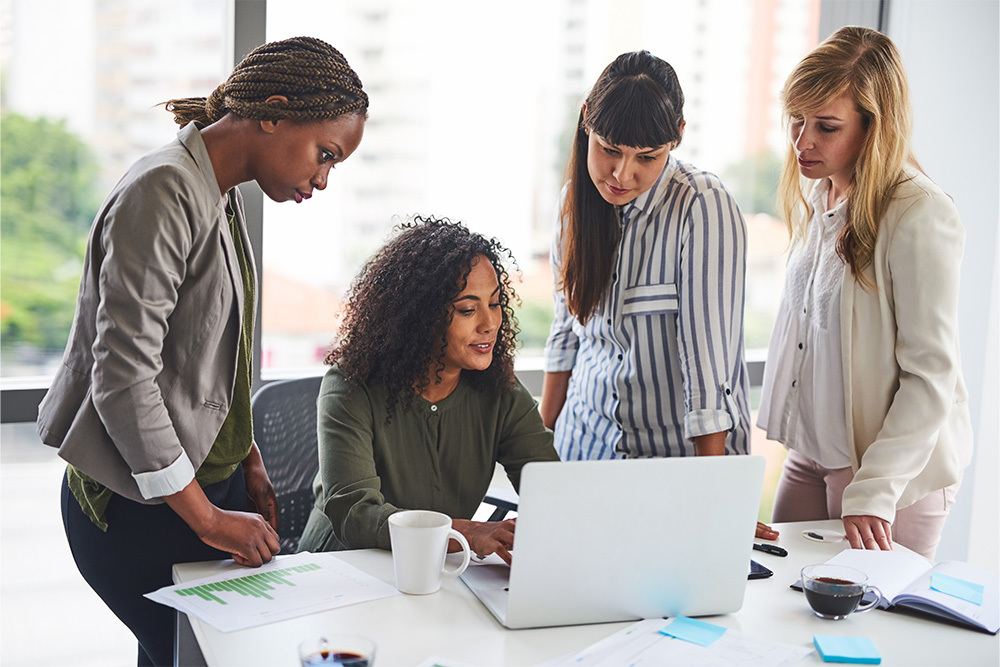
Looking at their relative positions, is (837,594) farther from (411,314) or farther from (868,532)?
(411,314)

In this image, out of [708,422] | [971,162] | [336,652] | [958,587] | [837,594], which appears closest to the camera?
[336,652]

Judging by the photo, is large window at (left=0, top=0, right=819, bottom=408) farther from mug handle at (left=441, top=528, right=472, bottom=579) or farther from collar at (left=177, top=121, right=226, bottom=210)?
mug handle at (left=441, top=528, right=472, bottom=579)

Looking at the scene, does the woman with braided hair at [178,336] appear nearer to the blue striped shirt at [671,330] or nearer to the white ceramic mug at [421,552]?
the white ceramic mug at [421,552]

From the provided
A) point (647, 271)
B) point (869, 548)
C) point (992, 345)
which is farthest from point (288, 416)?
point (992, 345)

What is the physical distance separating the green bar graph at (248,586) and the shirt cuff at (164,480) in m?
0.16

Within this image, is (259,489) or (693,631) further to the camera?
(259,489)

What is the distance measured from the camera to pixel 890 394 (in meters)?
1.79

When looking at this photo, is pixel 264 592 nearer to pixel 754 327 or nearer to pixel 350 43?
pixel 350 43

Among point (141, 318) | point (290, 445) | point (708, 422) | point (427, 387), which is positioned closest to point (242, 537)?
point (141, 318)

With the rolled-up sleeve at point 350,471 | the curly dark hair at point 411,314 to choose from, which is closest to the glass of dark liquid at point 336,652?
the rolled-up sleeve at point 350,471

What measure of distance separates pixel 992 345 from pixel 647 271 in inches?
74.6

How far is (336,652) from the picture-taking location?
40.7 inches

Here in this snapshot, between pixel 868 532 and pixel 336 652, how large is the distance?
3.52ft

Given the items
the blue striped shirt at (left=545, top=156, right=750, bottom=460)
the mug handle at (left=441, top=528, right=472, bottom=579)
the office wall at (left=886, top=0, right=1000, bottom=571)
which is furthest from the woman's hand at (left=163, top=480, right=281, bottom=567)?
the office wall at (left=886, top=0, right=1000, bottom=571)
